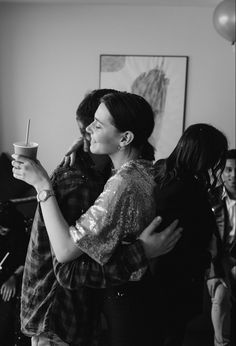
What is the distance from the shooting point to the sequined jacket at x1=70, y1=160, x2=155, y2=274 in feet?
3.52

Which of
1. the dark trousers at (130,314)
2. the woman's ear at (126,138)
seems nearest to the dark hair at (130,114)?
the woman's ear at (126,138)

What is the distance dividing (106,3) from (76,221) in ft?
11.6

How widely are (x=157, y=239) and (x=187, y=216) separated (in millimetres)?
156

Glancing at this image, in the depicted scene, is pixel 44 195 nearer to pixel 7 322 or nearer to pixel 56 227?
pixel 56 227

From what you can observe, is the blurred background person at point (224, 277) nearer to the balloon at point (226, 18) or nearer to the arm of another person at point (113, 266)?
the balloon at point (226, 18)

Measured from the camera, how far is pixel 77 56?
4289mm

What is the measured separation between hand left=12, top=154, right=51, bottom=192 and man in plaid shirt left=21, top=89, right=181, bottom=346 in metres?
0.05

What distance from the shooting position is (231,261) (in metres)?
2.63

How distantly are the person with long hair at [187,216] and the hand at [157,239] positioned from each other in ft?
0.16

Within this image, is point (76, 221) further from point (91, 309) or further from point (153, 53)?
point (153, 53)

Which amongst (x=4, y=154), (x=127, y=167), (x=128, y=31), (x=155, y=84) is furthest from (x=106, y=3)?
(x=127, y=167)

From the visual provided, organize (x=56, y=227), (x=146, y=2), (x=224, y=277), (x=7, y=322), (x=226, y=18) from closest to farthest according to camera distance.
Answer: (x=56, y=227)
(x=7, y=322)
(x=224, y=277)
(x=226, y=18)
(x=146, y=2)

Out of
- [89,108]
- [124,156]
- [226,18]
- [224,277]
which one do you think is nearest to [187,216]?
[124,156]

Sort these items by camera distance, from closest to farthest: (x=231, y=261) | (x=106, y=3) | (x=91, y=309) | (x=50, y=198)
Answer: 1. (x=50, y=198)
2. (x=91, y=309)
3. (x=231, y=261)
4. (x=106, y=3)
